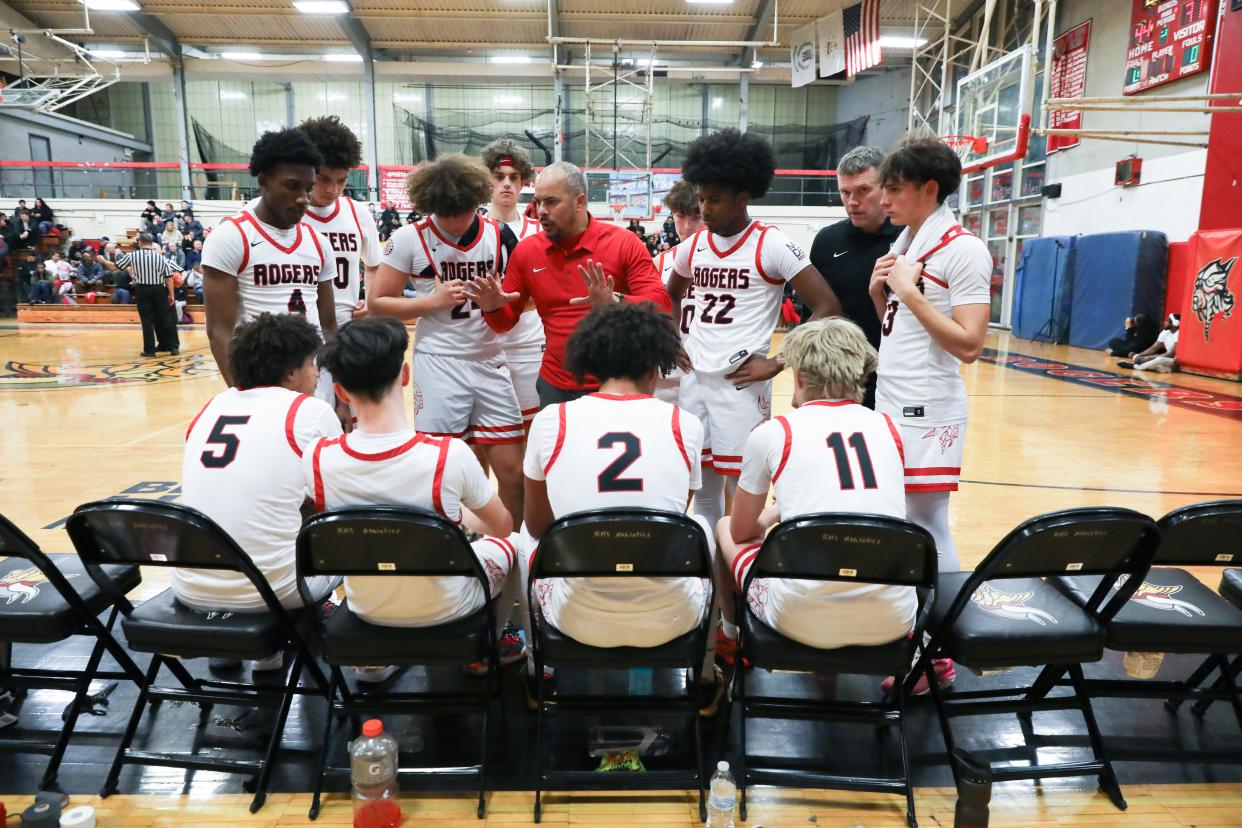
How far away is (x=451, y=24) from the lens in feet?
62.5

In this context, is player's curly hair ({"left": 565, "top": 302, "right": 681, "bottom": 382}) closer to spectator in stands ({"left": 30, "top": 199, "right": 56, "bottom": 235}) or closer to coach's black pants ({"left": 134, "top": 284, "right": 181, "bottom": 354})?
coach's black pants ({"left": 134, "top": 284, "right": 181, "bottom": 354})

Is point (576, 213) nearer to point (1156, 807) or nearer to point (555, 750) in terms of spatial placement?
point (555, 750)

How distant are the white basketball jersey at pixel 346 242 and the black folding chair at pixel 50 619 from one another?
5.61 feet

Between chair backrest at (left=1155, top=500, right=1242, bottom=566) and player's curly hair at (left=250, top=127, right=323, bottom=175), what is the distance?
3.21 metres

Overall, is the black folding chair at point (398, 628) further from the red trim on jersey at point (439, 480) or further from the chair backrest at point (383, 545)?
the red trim on jersey at point (439, 480)

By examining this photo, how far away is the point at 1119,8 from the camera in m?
13.0

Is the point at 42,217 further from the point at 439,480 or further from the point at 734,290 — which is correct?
the point at 439,480

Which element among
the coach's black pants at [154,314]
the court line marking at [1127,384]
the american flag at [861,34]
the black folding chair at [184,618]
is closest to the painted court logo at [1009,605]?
the black folding chair at [184,618]

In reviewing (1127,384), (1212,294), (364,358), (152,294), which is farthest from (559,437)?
(152,294)

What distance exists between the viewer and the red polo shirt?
3291 millimetres

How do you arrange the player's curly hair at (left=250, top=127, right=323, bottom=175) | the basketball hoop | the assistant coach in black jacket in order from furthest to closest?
the basketball hoop
the assistant coach in black jacket
the player's curly hair at (left=250, top=127, right=323, bottom=175)

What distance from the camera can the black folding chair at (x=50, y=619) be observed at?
7.09 ft

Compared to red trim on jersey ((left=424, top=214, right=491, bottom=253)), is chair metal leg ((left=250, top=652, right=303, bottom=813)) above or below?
below

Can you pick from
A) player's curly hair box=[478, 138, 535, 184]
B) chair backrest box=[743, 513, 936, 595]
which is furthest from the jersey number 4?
player's curly hair box=[478, 138, 535, 184]
